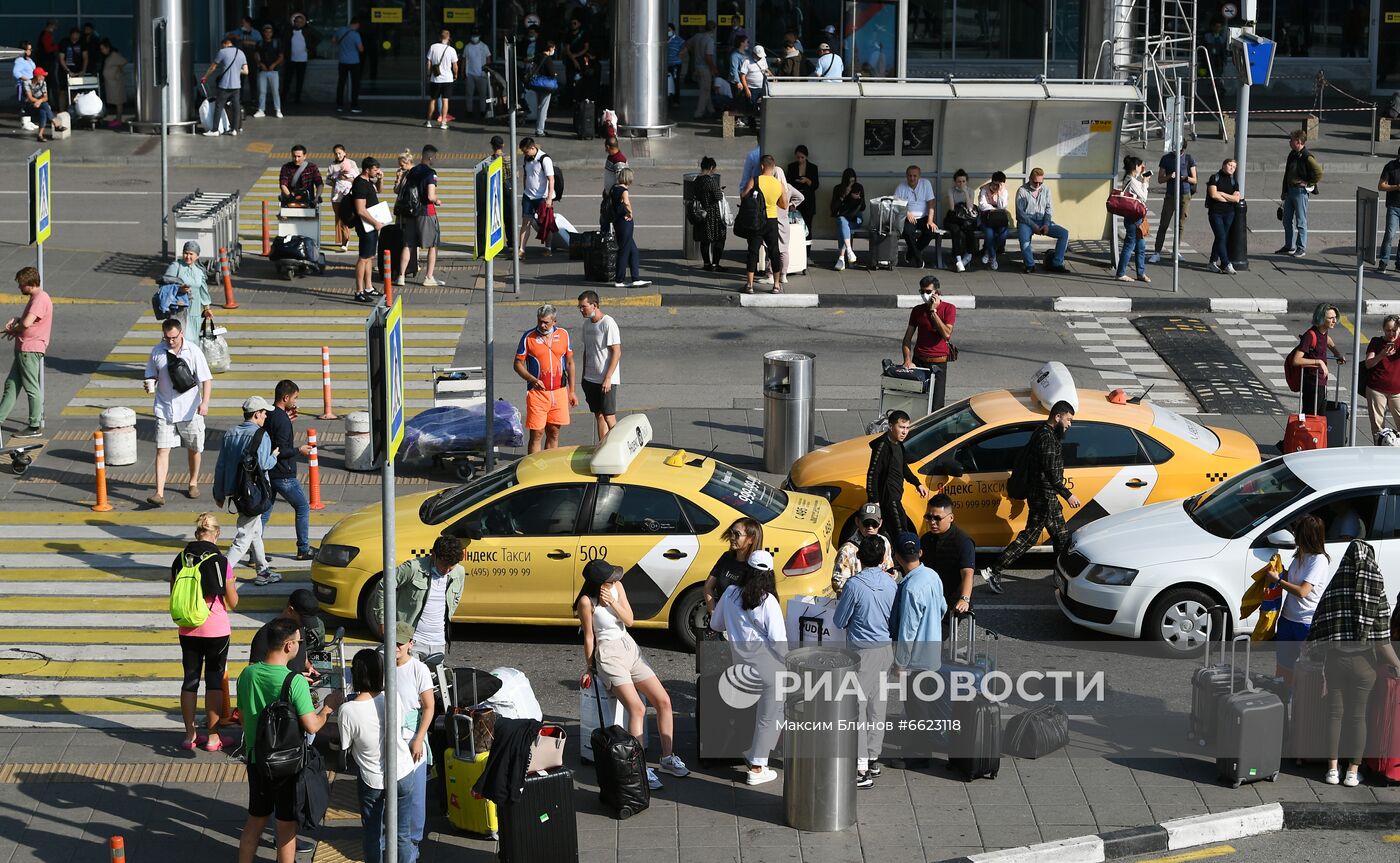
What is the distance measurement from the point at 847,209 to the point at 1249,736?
634 inches

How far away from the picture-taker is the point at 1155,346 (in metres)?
23.6

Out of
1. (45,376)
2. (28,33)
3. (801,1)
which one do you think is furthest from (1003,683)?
(28,33)

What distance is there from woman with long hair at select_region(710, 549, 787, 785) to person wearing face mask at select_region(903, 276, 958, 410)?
7.66 metres

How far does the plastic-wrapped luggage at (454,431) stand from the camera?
1841cm

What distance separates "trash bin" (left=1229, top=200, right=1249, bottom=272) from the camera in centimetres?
2702

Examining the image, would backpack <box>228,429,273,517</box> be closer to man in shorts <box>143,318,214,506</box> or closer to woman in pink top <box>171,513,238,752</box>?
man in shorts <box>143,318,214,506</box>

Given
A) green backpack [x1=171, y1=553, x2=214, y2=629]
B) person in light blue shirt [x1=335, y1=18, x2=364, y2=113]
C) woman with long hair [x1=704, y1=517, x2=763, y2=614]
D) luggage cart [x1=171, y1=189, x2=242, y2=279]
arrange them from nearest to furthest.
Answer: green backpack [x1=171, y1=553, x2=214, y2=629] → woman with long hair [x1=704, y1=517, x2=763, y2=614] → luggage cart [x1=171, y1=189, x2=242, y2=279] → person in light blue shirt [x1=335, y1=18, x2=364, y2=113]

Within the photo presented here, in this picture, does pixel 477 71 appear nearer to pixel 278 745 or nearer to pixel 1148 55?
pixel 1148 55

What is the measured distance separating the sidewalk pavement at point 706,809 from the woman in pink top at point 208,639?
237 millimetres

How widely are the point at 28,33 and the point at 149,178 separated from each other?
10.3 metres

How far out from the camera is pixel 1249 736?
11.6 m

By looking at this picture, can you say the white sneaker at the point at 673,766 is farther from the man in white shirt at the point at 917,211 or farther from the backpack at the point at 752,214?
the man in white shirt at the point at 917,211

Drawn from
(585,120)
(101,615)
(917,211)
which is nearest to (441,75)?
(585,120)

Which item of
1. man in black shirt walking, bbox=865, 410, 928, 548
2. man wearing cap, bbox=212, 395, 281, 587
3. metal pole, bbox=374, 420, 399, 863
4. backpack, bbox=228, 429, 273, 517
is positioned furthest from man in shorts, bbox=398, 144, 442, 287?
metal pole, bbox=374, 420, 399, 863
